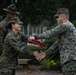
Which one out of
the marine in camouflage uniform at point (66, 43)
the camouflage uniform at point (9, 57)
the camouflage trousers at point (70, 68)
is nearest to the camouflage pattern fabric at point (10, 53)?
the camouflage uniform at point (9, 57)

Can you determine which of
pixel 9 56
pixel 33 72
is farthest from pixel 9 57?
pixel 33 72

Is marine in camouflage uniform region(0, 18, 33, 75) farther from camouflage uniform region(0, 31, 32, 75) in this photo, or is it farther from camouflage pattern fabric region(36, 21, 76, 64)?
camouflage pattern fabric region(36, 21, 76, 64)

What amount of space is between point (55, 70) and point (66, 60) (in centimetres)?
641

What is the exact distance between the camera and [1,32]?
9203mm

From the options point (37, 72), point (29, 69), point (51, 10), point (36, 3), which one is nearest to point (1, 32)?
point (37, 72)

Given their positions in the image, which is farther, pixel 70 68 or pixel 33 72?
pixel 33 72

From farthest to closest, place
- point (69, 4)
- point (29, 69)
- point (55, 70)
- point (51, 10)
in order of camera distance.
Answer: point (69, 4) → point (51, 10) → point (29, 69) → point (55, 70)

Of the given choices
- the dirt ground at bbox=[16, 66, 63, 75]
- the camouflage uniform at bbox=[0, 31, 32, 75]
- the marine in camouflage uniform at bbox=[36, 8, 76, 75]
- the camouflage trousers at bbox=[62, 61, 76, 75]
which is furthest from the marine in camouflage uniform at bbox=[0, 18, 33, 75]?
the dirt ground at bbox=[16, 66, 63, 75]

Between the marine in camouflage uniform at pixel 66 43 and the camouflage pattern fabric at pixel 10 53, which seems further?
the camouflage pattern fabric at pixel 10 53

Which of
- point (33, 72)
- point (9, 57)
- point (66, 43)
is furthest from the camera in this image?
point (33, 72)

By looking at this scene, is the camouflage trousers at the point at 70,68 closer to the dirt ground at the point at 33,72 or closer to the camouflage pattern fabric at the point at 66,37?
the camouflage pattern fabric at the point at 66,37

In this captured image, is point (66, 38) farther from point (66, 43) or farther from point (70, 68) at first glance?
point (70, 68)

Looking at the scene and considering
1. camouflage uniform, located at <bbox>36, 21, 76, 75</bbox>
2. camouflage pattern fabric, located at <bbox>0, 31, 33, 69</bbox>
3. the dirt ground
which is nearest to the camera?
camouflage uniform, located at <bbox>36, 21, 76, 75</bbox>

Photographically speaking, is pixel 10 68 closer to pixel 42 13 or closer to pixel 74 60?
pixel 74 60
